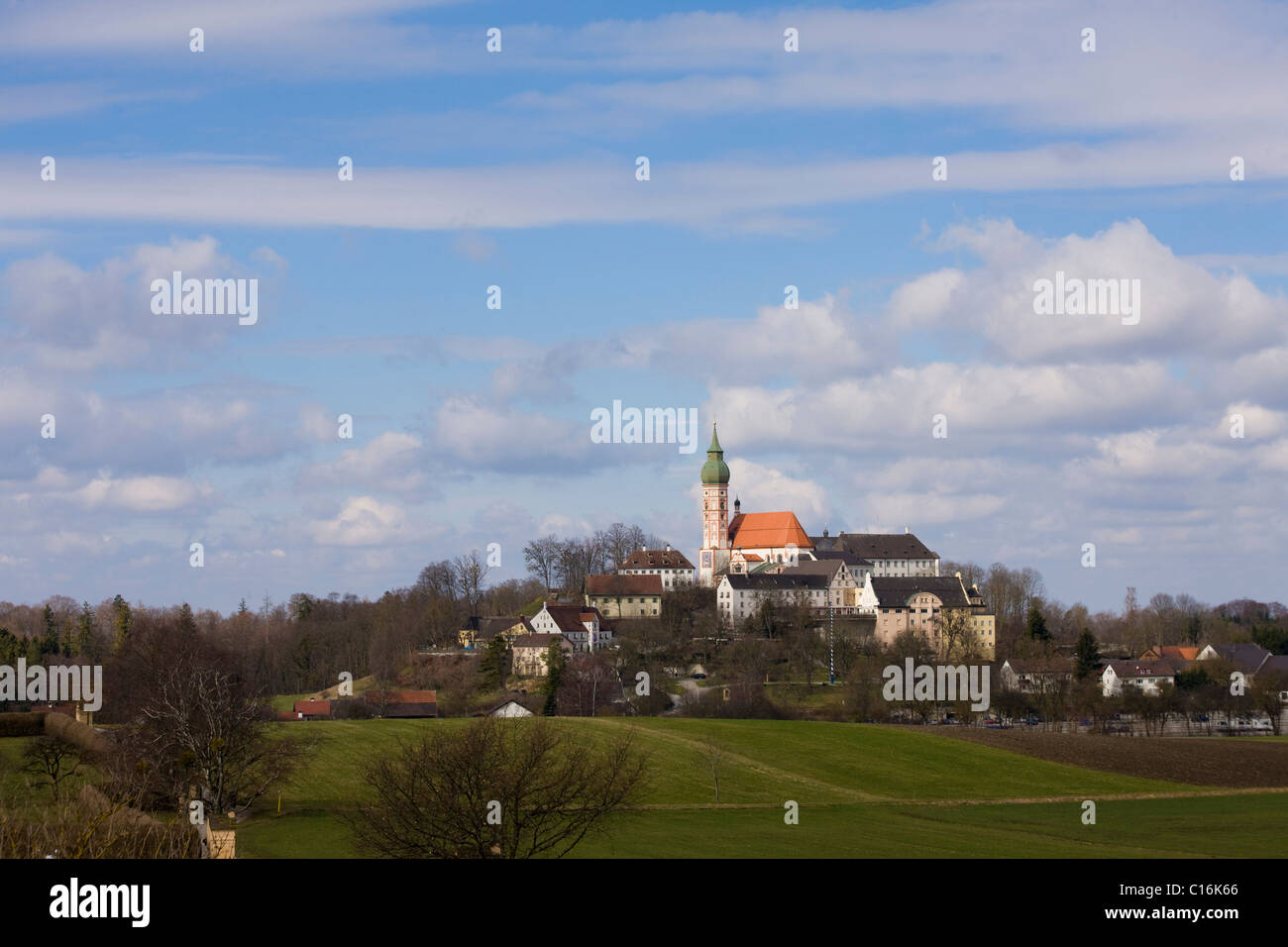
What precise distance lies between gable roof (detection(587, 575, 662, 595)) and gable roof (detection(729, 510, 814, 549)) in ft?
103

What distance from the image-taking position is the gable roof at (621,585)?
161 metres

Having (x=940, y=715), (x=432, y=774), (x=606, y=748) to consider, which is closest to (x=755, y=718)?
(x=940, y=715)

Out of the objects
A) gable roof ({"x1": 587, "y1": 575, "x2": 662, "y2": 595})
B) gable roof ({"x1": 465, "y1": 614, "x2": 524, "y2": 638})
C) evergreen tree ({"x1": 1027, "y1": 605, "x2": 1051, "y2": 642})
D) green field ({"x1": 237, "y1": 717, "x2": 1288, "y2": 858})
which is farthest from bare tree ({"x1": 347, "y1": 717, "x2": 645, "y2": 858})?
gable roof ({"x1": 587, "y1": 575, "x2": 662, "y2": 595})

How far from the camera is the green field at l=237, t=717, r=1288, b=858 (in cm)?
4309

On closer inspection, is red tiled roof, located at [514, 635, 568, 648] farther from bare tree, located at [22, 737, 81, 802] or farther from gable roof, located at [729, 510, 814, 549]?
bare tree, located at [22, 737, 81, 802]

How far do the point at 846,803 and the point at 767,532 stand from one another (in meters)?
134

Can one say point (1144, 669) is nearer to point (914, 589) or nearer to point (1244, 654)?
point (1244, 654)

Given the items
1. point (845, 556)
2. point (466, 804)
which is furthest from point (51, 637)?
point (466, 804)

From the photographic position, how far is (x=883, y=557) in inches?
7195

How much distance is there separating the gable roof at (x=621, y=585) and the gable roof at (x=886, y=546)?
3602 centimetres
